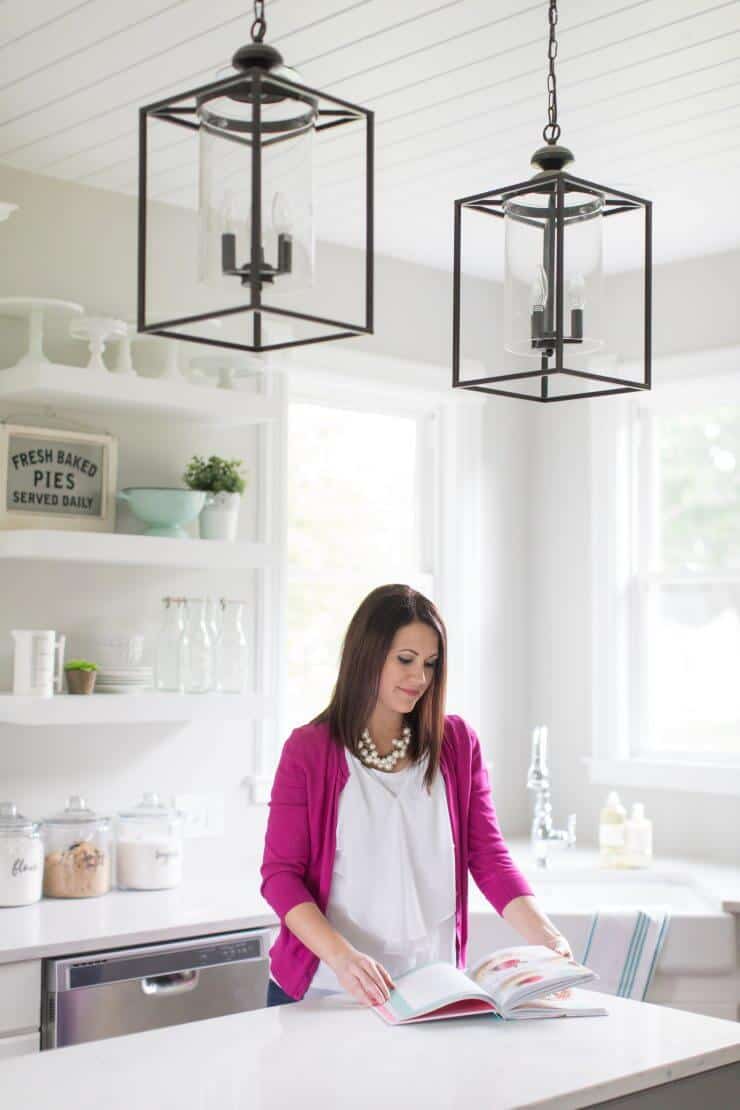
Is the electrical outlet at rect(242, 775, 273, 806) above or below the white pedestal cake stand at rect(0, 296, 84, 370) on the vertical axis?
below

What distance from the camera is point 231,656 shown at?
3.64 meters

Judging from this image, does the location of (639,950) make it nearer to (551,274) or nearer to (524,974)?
(524,974)

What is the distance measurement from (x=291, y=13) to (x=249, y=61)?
1.15 meters

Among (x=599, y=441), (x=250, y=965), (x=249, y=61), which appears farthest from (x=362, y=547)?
(x=249, y=61)

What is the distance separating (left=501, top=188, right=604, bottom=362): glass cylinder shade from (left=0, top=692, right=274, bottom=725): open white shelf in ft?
6.04

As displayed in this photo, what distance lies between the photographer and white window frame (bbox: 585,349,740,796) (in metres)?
4.42

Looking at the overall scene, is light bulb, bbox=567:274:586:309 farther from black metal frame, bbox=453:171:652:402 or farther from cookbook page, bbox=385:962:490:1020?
cookbook page, bbox=385:962:490:1020

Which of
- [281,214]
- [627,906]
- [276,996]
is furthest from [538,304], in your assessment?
[627,906]

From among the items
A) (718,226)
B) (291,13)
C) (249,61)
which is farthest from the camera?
(718,226)

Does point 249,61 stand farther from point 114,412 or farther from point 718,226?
point 718,226

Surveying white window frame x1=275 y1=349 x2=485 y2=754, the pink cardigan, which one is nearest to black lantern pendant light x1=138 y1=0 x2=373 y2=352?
the pink cardigan

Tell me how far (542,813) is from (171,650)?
1295mm

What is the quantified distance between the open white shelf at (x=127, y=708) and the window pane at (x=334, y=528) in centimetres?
50

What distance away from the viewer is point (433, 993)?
217 centimetres
